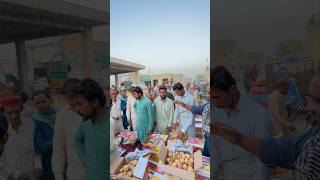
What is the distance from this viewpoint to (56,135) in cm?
279

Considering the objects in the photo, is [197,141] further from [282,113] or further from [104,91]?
[282,113]

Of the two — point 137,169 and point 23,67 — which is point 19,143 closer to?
point 23,67

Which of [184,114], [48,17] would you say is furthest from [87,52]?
[184,114]

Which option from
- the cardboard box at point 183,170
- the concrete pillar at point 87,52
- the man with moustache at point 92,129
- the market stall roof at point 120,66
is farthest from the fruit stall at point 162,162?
the concrete pillar at point 87,52

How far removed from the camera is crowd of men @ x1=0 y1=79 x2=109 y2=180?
2.58 m

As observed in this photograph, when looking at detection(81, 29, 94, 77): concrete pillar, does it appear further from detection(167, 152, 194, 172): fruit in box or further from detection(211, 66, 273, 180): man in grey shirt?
detection(167, 152, 194, 172): fruit in box

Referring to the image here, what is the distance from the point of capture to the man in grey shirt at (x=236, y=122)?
77.7 inches

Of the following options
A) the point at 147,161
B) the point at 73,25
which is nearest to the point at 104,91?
the point at 73,25

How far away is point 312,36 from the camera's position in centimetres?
179

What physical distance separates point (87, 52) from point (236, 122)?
1183 millimetres

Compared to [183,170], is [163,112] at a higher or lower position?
higher

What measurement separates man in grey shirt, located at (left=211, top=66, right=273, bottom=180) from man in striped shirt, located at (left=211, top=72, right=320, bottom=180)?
33 millimetres

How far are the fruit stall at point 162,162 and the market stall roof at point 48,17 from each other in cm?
123

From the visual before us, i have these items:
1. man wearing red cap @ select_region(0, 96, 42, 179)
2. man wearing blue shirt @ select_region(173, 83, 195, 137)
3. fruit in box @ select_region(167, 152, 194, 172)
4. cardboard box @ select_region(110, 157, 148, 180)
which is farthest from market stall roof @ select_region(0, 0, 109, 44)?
man wearing blue shirt @ select_region(173, 83, 195, 137)
